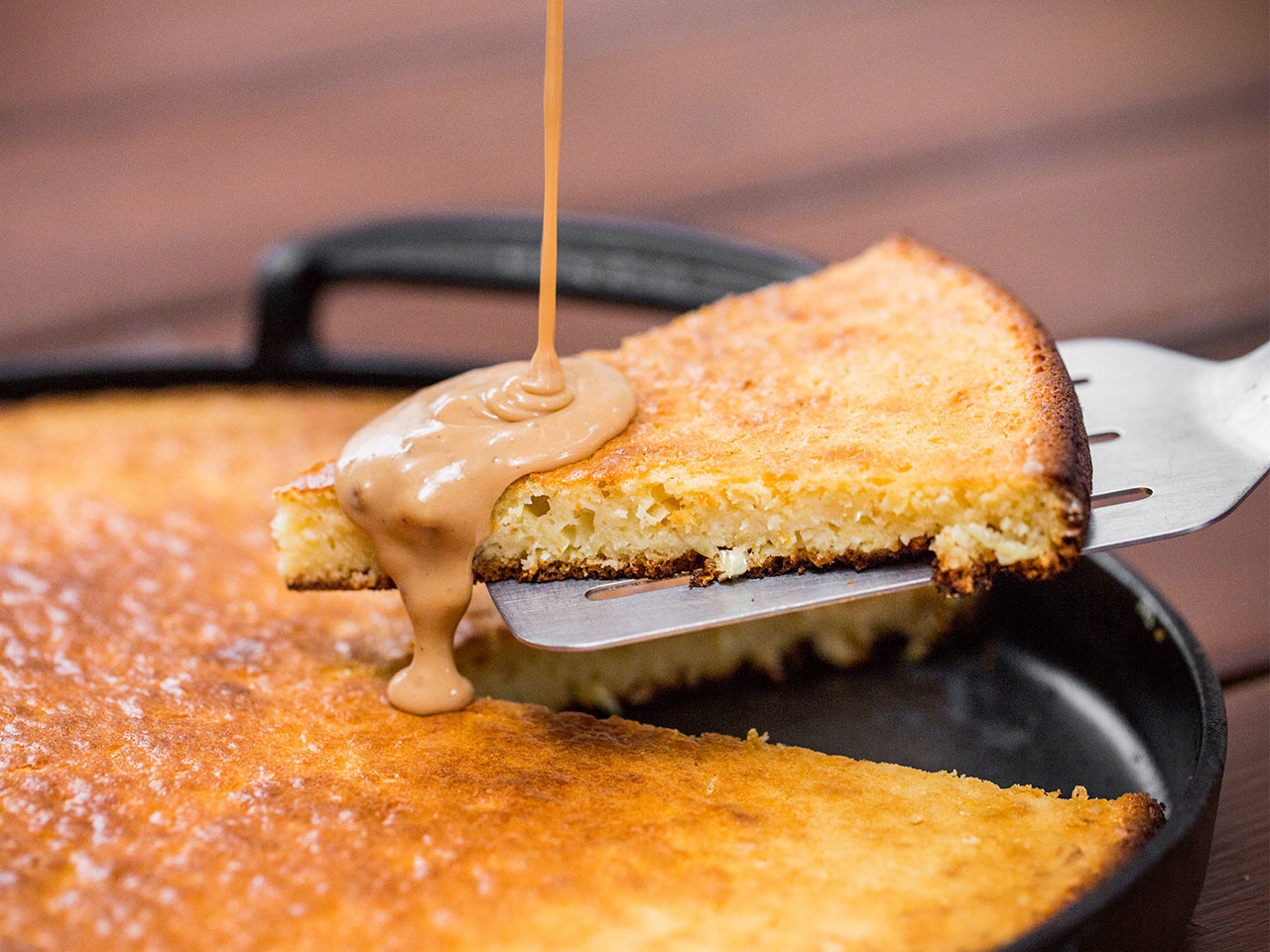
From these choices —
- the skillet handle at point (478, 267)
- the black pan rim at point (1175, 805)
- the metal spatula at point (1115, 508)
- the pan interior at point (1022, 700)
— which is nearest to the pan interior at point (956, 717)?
the pan interior at point (1022, 700)

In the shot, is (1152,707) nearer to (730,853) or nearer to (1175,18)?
(730,853)

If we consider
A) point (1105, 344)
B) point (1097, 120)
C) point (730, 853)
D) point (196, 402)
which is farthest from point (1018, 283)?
point (730, 853)

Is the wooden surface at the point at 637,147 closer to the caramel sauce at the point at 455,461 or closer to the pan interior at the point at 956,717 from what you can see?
the pan interior at the point at 956,717

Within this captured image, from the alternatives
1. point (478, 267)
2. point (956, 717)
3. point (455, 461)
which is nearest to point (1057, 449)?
point (956, 717)

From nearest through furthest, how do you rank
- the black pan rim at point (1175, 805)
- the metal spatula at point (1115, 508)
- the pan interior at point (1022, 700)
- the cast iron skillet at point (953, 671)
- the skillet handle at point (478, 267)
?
the black pan rim at point (1175, 805) < the cast iron skillet at point (953, 671) < the metal spatula at point (1115, 508) < the pan interior at point (1022, 700) < the skillet handle at point (478, 267)

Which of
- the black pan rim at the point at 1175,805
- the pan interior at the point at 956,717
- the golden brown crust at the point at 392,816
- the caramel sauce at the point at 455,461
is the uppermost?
the caramel sauce at the point at 455,461

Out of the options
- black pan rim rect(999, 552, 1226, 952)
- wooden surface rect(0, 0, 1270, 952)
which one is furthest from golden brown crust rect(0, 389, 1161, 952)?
wooden surface rect(0, 0, 1270, 952)

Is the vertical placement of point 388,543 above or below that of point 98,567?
above
